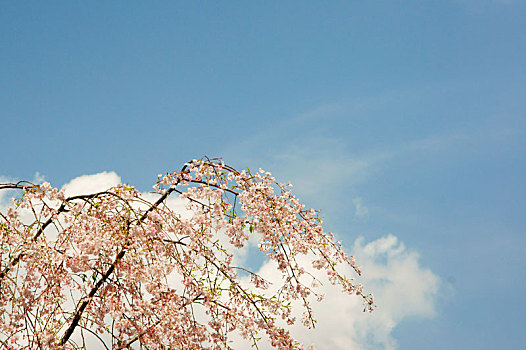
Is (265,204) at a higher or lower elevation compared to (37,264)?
higher

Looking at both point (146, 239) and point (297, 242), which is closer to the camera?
point (146, 239)

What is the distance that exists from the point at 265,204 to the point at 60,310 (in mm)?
2082

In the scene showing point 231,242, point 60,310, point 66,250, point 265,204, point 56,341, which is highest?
point 265,204

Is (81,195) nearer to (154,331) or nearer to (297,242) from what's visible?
(154,331)

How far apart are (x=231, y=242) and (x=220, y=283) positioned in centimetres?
40

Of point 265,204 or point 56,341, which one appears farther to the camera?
point 265,204

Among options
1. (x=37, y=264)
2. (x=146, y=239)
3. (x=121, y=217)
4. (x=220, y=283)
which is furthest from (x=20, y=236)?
(x=220, y=283)

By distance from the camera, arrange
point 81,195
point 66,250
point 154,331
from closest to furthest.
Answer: point 154,331, point 66,250, point 81,195

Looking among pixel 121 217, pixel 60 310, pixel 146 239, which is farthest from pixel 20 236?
pixel 146 239

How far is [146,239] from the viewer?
4.23 metres

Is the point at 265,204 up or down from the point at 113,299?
up

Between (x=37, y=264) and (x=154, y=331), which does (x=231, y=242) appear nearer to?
(x=154, y=331)

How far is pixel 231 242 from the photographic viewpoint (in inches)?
184

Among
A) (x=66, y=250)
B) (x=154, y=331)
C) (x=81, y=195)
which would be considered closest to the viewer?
(x=154, y=331)
